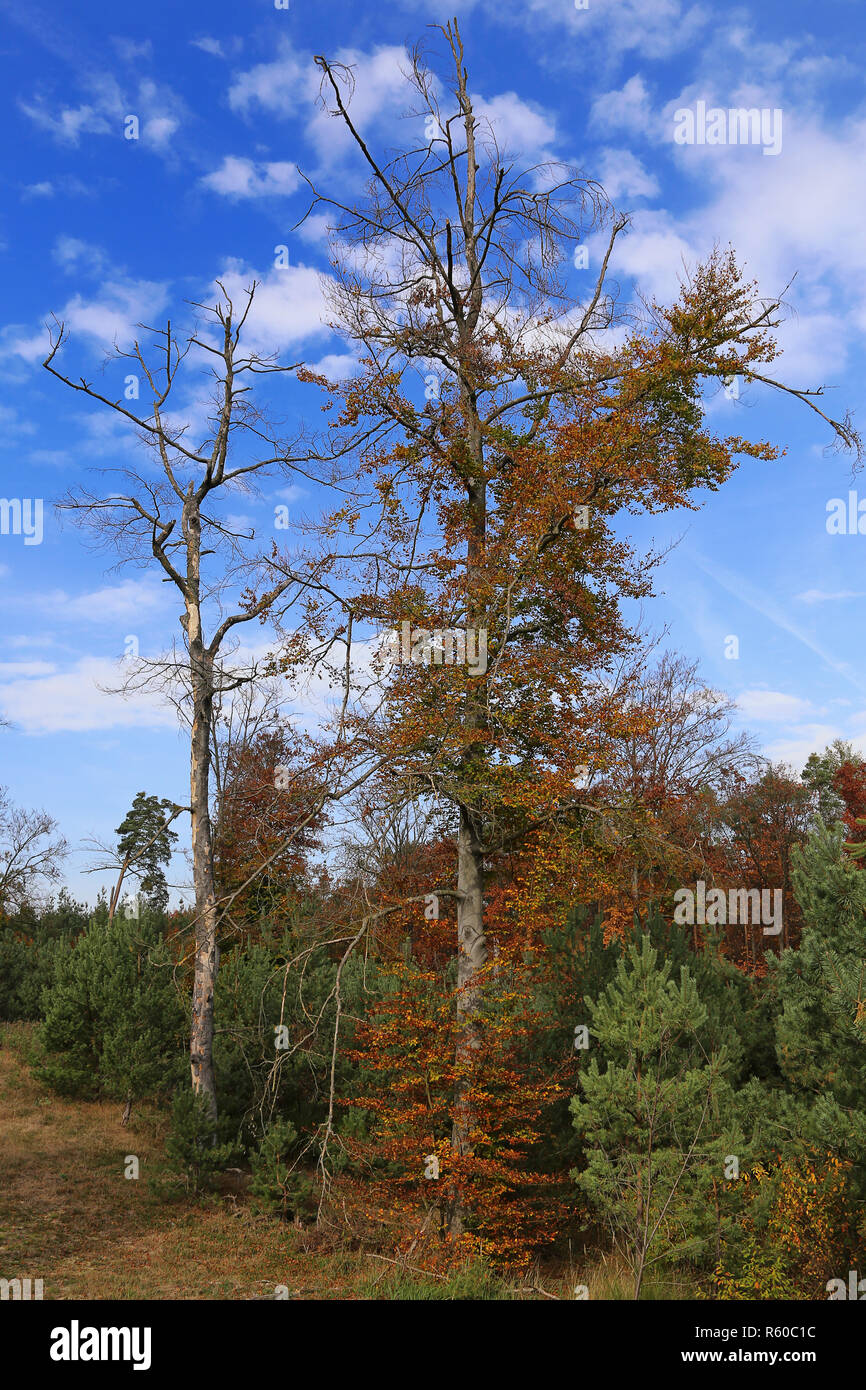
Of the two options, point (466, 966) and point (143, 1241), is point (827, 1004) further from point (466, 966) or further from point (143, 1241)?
point (143, 1241)

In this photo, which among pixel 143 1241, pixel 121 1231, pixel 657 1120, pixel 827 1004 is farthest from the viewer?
pixel 121 1231

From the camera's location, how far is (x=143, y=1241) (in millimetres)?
13094

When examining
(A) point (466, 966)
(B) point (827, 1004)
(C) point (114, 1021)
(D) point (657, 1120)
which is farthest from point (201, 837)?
(B) point (827, 1004)

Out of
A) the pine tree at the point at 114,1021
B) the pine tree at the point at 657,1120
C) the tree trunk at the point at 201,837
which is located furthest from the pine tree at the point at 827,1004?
the pine tree at the point at 114,1021

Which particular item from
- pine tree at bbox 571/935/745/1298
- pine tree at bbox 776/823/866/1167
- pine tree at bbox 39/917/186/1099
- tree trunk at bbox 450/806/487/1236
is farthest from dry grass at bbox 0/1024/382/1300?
pine tree at bbox 776/823/866/1167

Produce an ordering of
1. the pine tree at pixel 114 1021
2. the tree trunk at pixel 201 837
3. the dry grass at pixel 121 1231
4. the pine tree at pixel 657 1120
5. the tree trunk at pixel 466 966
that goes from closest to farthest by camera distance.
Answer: the pine tree at pixel 657 1120 < the dry grass at pixel 121 1231 < the tree trunk at pixel 466 966 < the tree trunk at pixel 201 837 < the pine tree at pixel 114 1021

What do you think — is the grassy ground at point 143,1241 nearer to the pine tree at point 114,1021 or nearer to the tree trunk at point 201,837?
the pine tree at point 114,1021

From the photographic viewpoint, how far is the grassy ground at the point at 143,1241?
1084cm

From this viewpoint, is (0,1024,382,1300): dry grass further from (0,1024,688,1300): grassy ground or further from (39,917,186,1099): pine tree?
(39,917,186,1099): pine tree

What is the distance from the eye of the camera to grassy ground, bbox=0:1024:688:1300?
10844mm
